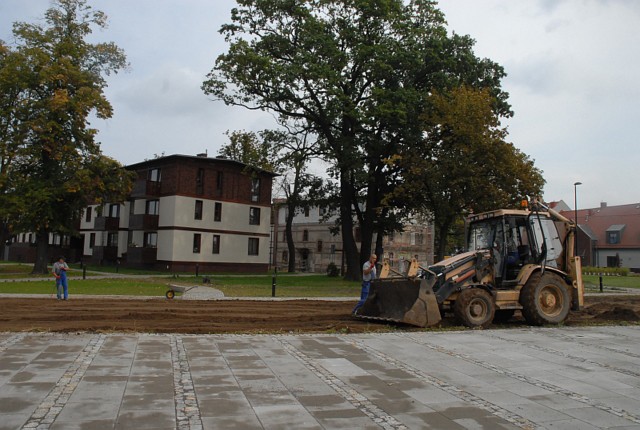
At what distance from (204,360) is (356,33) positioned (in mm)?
27753

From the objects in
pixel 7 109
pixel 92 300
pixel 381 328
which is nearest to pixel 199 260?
pixel 7 109

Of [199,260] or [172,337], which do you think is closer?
[172,337]

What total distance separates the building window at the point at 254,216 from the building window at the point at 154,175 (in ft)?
29.5

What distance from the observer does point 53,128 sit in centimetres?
3506

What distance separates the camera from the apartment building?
4691 cm

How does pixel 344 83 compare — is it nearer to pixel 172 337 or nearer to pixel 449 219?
pixel 449 219

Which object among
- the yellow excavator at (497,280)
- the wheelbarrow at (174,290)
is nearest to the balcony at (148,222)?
the wheelbarrow at (174,290)

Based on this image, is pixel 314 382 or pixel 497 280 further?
pixel 497 280

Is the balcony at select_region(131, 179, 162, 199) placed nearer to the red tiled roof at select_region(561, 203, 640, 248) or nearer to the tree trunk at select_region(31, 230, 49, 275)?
the tree trunk at select_region(31, 230, 49, 275)

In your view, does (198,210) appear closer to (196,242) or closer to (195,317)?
(196,242)

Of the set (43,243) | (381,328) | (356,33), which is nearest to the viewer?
(381,328)

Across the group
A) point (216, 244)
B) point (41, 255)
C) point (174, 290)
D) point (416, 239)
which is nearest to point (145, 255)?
point (216, 244)

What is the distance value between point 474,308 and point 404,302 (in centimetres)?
172

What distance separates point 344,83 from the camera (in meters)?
33.1
